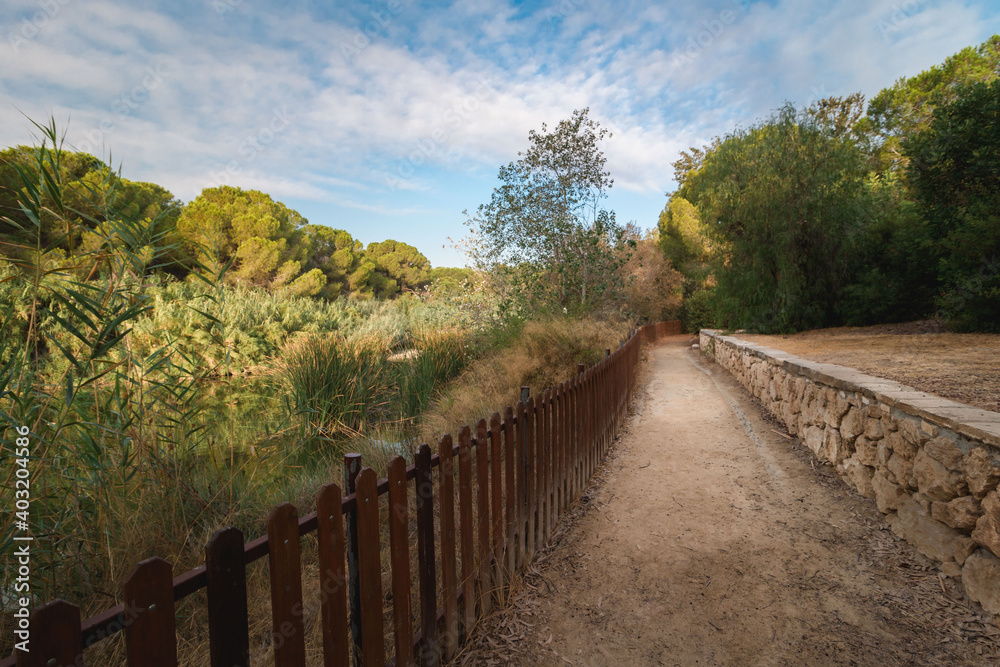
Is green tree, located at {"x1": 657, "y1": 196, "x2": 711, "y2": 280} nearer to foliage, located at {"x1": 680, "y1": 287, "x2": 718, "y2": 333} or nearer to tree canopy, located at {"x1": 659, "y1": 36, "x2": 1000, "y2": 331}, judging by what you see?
foliage, located at {"x1": 680, "y1": 287, "x2": 718, "y2": 333}

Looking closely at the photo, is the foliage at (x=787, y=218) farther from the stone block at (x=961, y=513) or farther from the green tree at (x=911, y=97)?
the stone block at (x=961, y=513)

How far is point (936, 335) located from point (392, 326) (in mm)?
11355

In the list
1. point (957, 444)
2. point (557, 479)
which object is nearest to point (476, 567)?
point (557, 479)

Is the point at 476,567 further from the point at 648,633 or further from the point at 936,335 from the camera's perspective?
the point at 936,335

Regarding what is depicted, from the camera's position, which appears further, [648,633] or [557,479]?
[557,479]

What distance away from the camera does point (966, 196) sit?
8.51 meters

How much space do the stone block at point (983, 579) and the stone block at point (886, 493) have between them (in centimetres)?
76

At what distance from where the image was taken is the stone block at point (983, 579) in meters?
2.27

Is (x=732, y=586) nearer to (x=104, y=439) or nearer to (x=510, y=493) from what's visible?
(x=510, y=493)

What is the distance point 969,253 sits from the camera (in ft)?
26.1

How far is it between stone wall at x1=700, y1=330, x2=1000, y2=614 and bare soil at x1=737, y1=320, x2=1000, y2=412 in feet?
1.92

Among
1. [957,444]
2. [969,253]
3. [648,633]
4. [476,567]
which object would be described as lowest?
[648,633]

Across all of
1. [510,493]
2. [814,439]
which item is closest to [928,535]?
[814,439]

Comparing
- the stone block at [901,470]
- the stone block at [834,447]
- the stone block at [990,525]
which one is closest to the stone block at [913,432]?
the stone block at [901,470]
